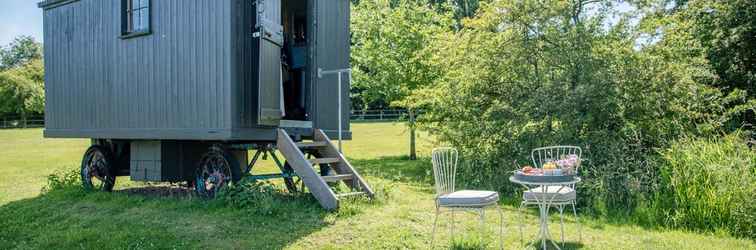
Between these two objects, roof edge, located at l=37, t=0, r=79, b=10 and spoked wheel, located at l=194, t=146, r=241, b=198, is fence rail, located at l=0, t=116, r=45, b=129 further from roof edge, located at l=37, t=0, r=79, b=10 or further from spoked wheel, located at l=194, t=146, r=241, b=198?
spoked wheel, located at l=194, t=146, r=241, b=198

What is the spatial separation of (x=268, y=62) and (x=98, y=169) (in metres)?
3.98

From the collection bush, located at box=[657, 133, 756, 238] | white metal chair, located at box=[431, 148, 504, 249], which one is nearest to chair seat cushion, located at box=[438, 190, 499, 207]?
white metal chair, located at box=[431, 148, 504, 249]

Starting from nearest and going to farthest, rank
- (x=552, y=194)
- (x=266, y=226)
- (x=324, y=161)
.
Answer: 1. (x=552, y=194)
2. (x=266, y=226)
3. (x=324, y=161)

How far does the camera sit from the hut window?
26.1 feet

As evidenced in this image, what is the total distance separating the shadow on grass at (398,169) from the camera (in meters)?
10.3

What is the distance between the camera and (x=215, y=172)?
7645mm

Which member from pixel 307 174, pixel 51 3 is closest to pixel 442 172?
pixel 307 174

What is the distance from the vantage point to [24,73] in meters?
45.1

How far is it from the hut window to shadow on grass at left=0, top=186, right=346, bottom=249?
226 centimetres

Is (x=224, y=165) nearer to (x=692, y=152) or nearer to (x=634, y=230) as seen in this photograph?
(x=634, y=230)

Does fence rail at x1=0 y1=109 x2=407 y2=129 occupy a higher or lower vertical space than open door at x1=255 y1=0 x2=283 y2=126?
lower

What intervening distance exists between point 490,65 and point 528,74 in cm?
60

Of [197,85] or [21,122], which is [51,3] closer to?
[197,85]

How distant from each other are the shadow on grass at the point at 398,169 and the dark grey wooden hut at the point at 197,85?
7.83ft
